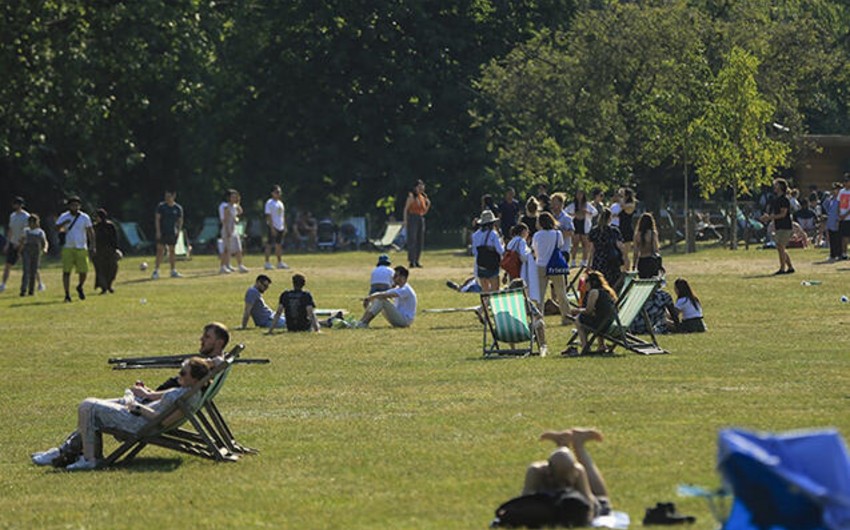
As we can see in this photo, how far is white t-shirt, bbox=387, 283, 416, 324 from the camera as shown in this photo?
1134 inches

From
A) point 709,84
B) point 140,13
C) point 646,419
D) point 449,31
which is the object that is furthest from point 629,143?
point 646,419

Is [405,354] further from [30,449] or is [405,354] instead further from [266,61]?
[266,61]

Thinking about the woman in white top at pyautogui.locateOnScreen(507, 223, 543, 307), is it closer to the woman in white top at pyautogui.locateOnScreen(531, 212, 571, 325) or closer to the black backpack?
the woman in white top at pyautogui.locateOnScreen(531, 212, 571, 325)

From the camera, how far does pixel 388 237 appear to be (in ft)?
216

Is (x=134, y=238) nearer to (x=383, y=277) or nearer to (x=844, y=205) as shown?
(x=844, y=205)

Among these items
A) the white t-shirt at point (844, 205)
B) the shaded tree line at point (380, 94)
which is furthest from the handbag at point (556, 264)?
the shaded tree line at point (380, 94)

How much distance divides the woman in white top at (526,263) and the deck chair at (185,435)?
39.2 feet

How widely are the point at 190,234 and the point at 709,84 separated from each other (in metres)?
23.6

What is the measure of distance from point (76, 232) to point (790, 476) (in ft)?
100

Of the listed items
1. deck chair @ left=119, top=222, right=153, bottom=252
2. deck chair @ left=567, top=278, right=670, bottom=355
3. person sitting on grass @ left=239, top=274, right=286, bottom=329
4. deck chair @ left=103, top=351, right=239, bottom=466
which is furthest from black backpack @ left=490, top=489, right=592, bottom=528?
deck chair @ left=119, top=222, right=153, bottom=252

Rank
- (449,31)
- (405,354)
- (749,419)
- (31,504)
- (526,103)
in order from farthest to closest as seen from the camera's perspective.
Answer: (449,31) < (526,103) < (405,354) < (749,419) < (31,504)

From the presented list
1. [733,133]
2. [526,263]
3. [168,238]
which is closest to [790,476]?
[526,263]

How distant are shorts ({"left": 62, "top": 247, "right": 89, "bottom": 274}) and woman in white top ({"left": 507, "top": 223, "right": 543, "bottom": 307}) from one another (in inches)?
467

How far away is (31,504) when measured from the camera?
1316 cm
